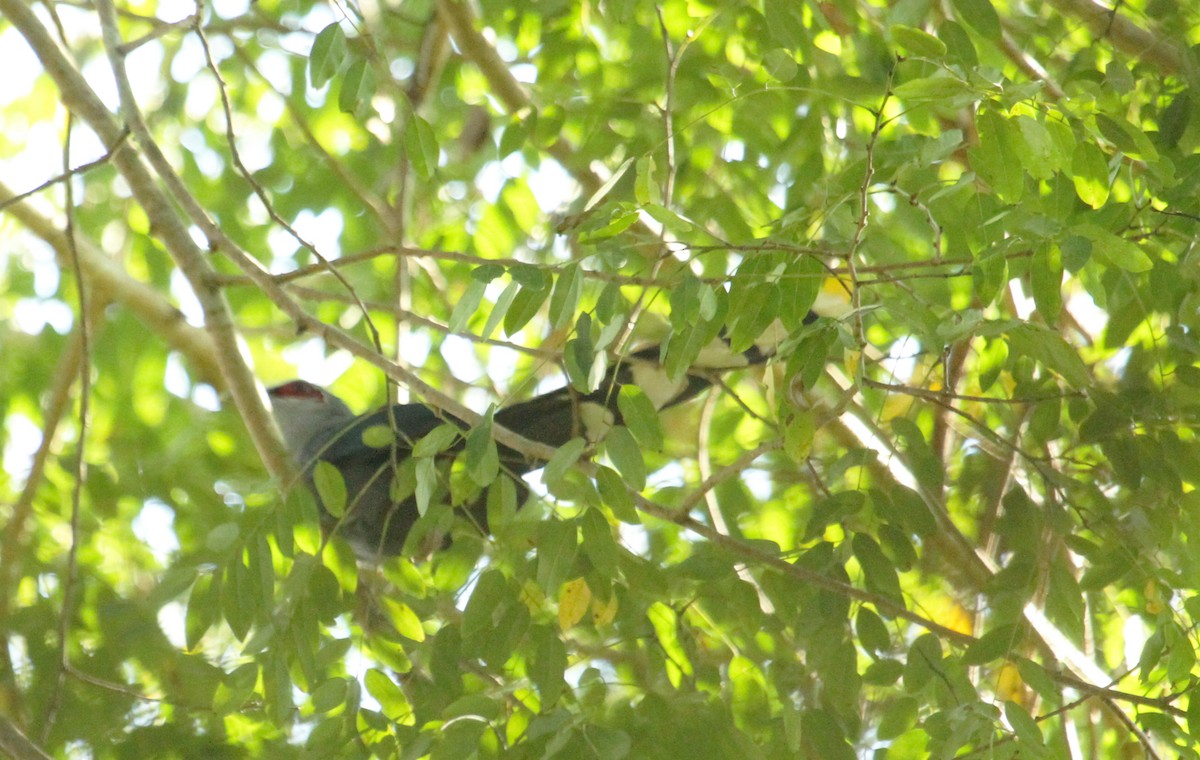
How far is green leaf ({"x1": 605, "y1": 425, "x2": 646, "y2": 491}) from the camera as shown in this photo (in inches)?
59.8

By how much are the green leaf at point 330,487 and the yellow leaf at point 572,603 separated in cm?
39

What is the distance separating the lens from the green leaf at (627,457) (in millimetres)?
1519

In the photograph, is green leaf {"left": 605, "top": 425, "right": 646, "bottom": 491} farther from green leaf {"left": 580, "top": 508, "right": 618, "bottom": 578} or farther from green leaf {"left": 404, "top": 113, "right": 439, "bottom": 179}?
green leaf {"left": 404, "top": 113, "right": 439, "bottom": 179}

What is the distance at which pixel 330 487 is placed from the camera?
1.86 metres

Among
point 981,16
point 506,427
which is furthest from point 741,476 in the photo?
point 981,16

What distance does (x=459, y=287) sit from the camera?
3551 mm

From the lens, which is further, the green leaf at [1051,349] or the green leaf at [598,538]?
the green leaf at [598,538]

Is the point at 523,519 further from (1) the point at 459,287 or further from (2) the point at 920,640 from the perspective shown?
(1) the point at 459,287

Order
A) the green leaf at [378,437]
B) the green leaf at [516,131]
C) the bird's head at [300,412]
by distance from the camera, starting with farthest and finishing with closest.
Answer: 1. the bird's head at [300,412]
2. the green leaf at [516,131]
3. the green leaf at [378,437]

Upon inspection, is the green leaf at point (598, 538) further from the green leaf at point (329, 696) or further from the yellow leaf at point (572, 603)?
the green leaf at point (329, 696)

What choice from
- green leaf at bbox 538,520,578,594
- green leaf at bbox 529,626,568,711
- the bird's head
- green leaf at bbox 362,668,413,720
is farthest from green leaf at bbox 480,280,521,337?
the bird's head

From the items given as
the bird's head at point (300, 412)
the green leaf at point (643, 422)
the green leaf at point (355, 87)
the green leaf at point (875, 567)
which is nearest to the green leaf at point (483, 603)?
the green leaf at point (643, 422)

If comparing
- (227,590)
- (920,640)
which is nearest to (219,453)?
(227,590)

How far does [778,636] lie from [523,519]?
0.47m
